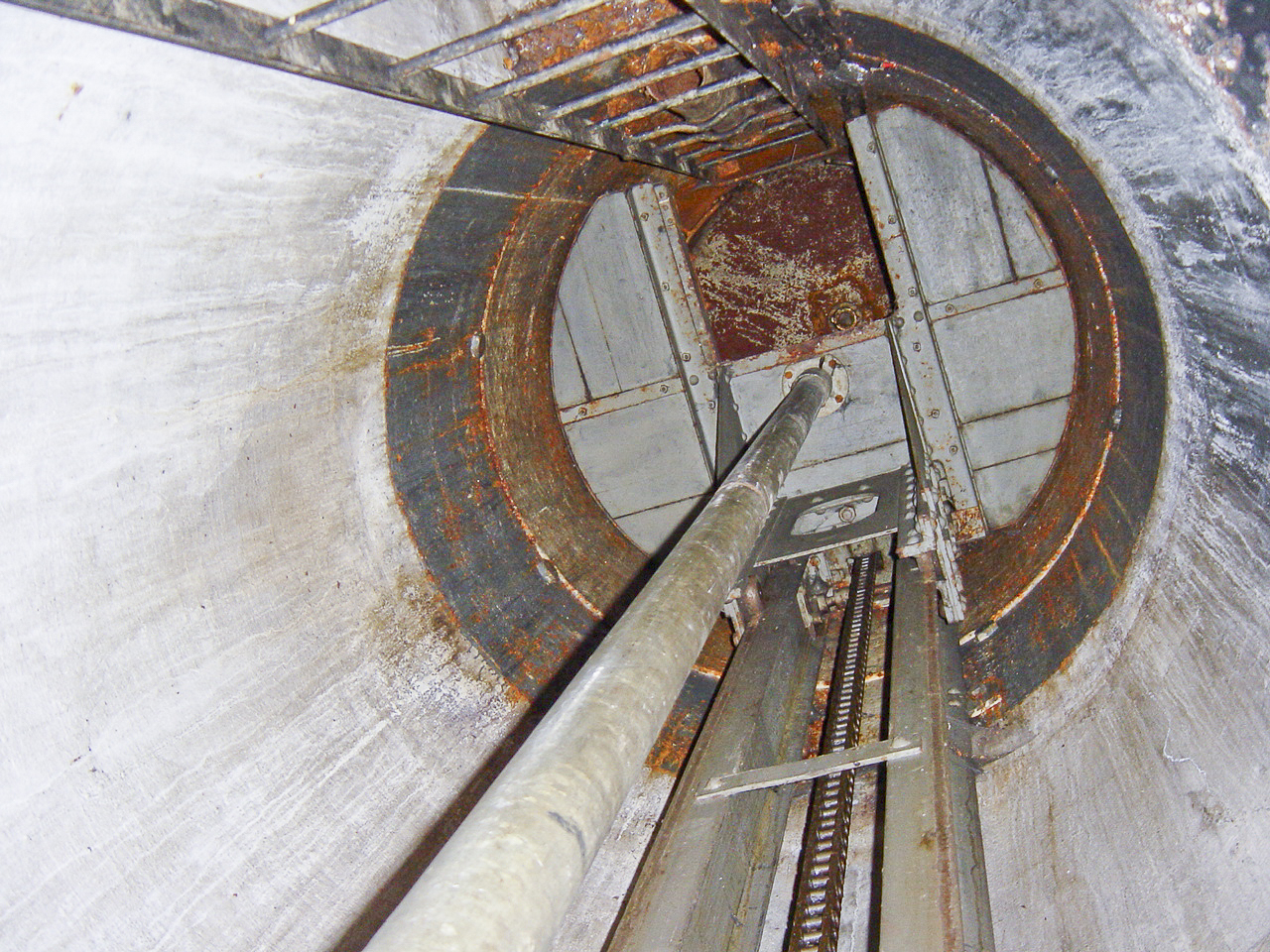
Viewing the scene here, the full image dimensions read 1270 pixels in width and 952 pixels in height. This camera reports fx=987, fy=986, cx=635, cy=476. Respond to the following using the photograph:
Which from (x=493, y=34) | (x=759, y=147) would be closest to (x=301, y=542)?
(x=493, y=34)

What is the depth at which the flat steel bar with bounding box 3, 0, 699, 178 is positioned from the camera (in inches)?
61.7

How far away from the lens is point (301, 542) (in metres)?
2.84

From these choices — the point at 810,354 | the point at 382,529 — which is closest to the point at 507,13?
the point at 382,529

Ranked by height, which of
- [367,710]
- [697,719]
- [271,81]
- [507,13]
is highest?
[507,13]

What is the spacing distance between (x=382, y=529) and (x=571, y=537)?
1261 mm

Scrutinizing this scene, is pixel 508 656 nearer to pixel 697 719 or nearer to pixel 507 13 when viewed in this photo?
pixel 697 719

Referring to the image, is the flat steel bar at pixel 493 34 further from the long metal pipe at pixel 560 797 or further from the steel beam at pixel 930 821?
the steel beam at pixel 930 821

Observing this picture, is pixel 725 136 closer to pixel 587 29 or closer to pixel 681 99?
pixel 681 99

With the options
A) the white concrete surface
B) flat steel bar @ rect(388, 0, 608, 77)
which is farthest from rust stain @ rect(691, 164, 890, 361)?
flat steel bar @ rect(388, 0, 608, 77)

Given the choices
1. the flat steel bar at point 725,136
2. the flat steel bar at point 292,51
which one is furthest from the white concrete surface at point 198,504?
the flat steel bar at point 725,136

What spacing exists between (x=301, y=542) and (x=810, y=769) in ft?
5.06

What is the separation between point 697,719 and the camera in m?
4.04

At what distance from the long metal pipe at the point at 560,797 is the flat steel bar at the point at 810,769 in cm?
73

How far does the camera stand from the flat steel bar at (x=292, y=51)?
1566 mm
